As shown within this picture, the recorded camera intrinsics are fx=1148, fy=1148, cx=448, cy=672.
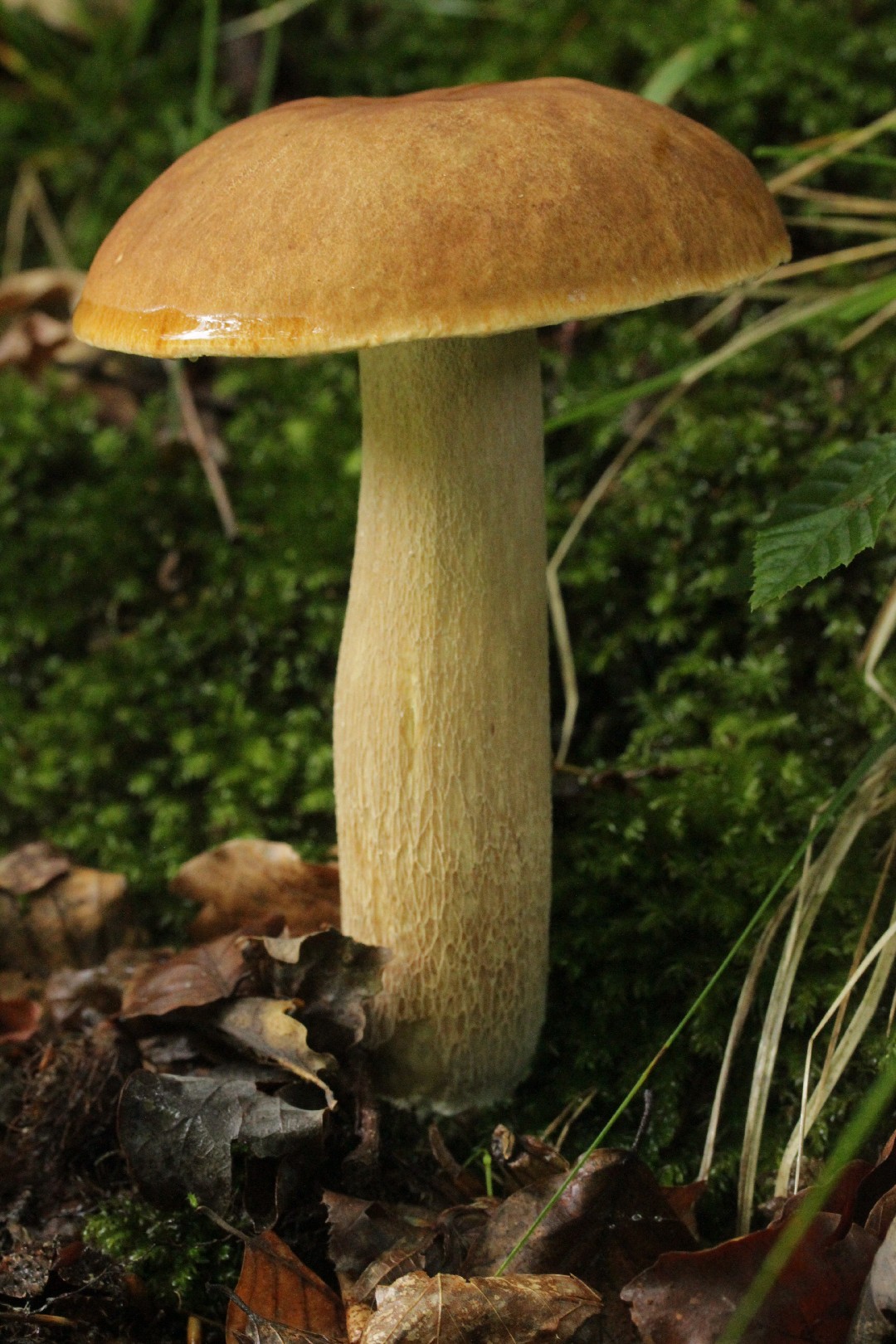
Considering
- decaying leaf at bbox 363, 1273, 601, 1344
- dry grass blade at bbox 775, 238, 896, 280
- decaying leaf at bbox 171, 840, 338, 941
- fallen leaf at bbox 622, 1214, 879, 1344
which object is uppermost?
dry grass blade at bbox 775, 238, 896, 280

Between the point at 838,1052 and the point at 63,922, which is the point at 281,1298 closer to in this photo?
the point at 838,1052

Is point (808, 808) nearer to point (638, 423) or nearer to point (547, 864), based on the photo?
point (547, 864)

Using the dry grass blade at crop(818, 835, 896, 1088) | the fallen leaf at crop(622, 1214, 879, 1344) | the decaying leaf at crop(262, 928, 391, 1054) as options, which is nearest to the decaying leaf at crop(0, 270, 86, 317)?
the decaying leaf at crop(262, 928, 391, 1054)

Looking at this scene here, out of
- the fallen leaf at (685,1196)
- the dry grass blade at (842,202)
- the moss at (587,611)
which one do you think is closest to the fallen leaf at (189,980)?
the moss at (587,611)

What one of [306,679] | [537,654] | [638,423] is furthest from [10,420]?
[537,654]

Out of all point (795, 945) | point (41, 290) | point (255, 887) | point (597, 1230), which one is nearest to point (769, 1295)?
point (597, 1230)

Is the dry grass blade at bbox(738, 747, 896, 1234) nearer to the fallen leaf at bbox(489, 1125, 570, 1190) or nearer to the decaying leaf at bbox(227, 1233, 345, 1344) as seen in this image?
the fallen leaf at bbox(489, 1125, 570, 1190)
